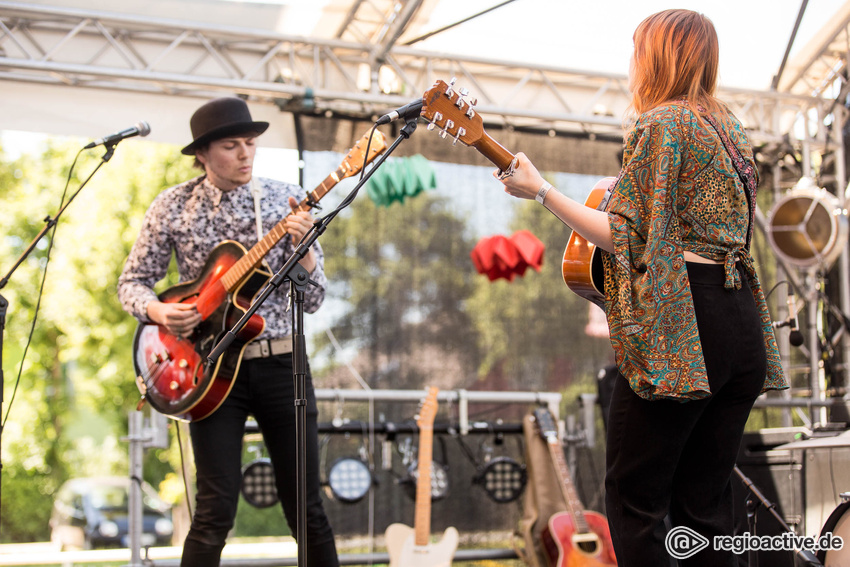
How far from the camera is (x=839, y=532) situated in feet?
9.70

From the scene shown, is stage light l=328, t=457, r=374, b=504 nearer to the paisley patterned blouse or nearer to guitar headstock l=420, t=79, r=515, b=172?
the paisley patterned blouse

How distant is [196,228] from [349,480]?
2.41 meters

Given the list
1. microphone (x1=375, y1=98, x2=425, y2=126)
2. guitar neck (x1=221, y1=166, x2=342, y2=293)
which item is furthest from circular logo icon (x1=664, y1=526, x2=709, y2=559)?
guitar neck (x1=221, y1=166, x2=342, y2=293)

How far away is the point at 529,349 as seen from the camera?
244 inches

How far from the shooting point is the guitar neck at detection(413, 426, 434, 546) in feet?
15.5

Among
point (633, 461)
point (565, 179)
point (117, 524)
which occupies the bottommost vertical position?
point (117, 524)

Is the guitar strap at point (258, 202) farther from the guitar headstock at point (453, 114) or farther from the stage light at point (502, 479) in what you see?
the stage light at point (502, 479)

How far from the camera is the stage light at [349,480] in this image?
16.3 feet

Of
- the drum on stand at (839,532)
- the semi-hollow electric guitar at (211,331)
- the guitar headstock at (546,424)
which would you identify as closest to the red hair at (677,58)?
the semi-hollow electric guitar at (211,331)

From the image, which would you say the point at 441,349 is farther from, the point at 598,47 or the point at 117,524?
the point at 117,524

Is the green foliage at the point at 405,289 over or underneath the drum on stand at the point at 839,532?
over

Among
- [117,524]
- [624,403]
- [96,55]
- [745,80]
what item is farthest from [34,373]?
[624,403]

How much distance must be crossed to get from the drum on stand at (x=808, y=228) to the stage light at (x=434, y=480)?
293cm

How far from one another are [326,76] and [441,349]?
7.18 ft
